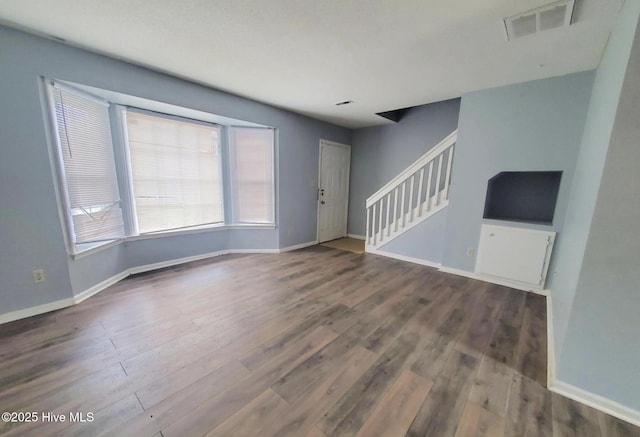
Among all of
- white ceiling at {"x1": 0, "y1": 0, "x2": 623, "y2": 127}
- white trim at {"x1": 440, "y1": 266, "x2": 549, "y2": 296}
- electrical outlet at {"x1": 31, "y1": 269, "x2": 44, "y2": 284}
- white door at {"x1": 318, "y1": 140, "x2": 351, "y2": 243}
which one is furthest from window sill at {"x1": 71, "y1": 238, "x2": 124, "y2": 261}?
white trim at {"x1": 440, "y1": 266, "x2": 549, "y2": 296}

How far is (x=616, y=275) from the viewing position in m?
1.29

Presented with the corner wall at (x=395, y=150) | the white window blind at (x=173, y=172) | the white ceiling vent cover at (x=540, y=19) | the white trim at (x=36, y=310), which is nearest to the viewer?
the white ceiling vent cover at (x=540, y=19)

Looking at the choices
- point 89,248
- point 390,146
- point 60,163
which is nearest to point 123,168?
point 60,163

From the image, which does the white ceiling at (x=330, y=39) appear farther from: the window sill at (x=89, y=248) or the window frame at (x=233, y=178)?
the window sill at (x=89, y=248)

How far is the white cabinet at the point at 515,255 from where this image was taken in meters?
2.77

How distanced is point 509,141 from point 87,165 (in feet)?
15.6

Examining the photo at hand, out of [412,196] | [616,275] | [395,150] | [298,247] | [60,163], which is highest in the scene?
[395,150]

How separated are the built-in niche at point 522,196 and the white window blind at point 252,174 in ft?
10.6

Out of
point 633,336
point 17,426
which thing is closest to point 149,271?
point 17,426

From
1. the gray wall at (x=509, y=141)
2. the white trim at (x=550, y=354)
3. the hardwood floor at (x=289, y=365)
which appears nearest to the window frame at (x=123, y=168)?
the hardwood floor at (x=289, y=365)

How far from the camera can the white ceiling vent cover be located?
5.01ft

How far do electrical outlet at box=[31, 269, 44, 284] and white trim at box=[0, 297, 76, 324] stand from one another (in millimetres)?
241

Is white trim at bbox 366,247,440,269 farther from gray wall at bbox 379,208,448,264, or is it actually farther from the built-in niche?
the built-in niche

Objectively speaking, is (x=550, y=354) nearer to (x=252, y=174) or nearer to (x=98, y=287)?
(x=252, y=174)
